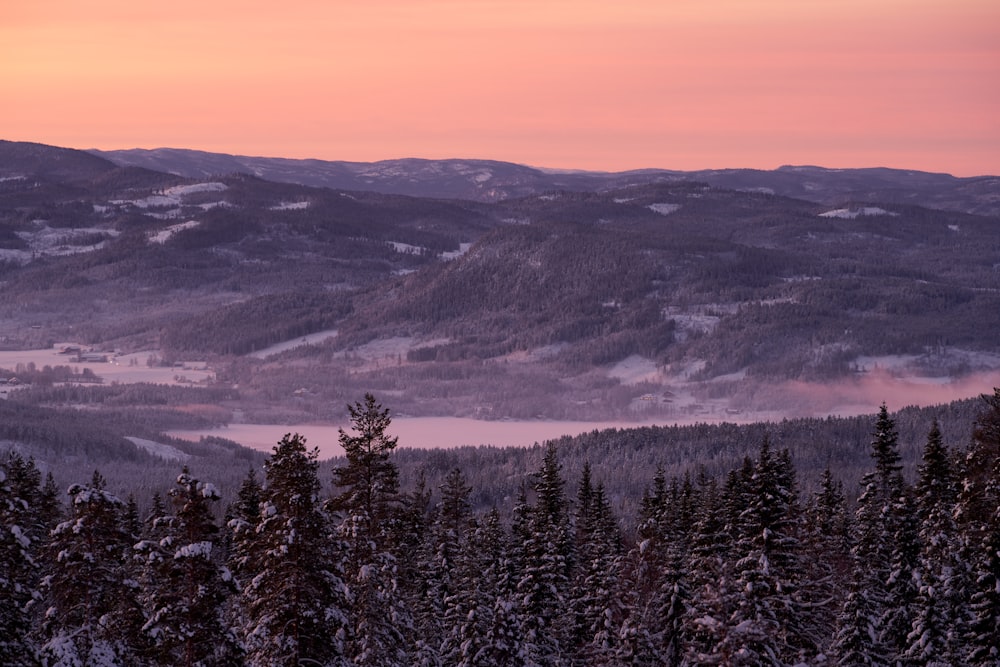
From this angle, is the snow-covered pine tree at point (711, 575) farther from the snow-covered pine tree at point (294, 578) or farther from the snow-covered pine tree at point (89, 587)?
the snow-covered pine tree at point (89, 587)

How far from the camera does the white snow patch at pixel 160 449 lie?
16732 centimetres

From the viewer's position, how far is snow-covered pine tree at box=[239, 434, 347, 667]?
4134 centimetres

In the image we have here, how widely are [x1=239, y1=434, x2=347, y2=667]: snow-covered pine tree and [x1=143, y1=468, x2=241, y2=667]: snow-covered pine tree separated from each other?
1756 millimetres

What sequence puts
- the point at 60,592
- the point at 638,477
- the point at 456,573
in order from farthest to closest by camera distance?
Answer: 1. the point at 638,477
2. the point at 456,573
3. the point at 60,592

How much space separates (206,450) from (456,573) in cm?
12365

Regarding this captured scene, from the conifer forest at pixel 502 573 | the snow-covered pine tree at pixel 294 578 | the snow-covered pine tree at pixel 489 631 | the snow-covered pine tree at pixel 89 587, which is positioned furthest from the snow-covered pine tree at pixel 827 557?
the snow-covered pine tree at pixel 89 587

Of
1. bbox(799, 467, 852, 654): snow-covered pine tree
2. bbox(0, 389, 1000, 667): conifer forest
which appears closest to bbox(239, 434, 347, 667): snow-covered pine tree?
bbox(0, 389, 1000, 667): conifer forest

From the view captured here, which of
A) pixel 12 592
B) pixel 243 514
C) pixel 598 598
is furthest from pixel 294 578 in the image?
pixel 243 514

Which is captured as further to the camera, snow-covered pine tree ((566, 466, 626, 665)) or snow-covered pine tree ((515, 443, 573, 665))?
snow-covered pine tree ((515, 443, 573, 665))

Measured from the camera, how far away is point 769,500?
161 feet

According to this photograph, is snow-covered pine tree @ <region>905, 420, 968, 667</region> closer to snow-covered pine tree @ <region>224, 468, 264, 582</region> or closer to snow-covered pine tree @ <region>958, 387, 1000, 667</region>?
snow-covered pine tree @ <region>958, 387, 1000, 667</region>

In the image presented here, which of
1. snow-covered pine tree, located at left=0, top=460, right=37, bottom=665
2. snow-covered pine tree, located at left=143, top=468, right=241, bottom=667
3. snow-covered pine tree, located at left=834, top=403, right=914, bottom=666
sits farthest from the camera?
snow-covered pine tree, located at left=834, top=403, right=914, bottom=666

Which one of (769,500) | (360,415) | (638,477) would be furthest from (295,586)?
(638,477)

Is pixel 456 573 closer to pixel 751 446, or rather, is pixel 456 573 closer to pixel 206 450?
pixel 751 446
